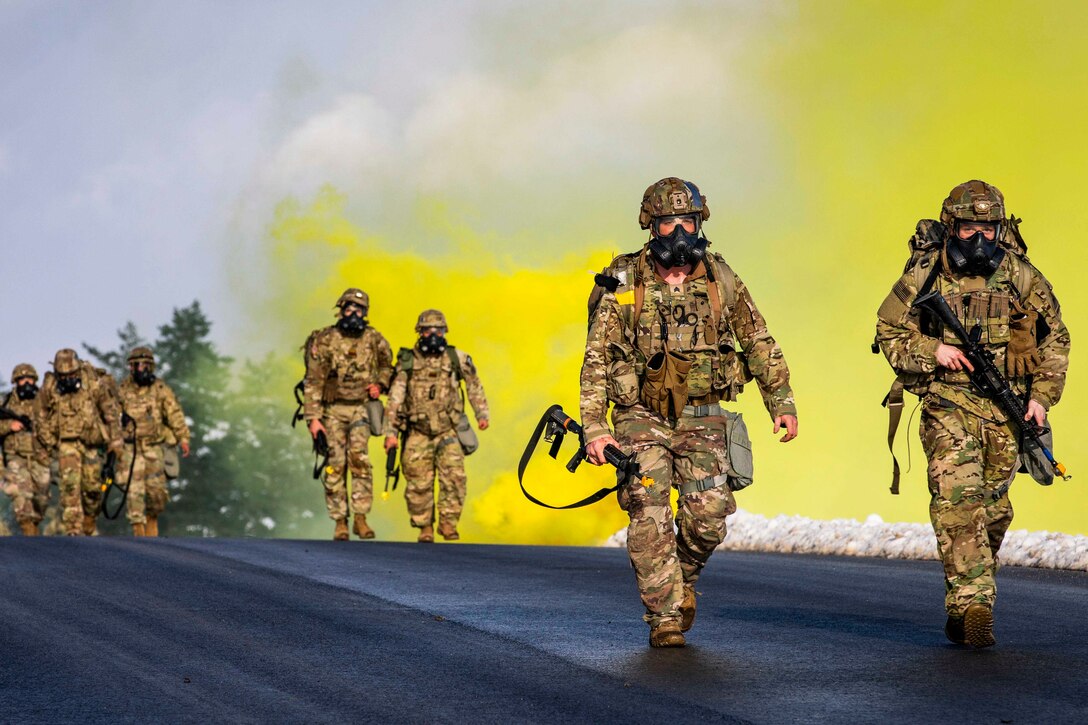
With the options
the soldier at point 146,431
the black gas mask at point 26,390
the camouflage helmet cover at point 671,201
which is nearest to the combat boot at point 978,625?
the camouflage helmet cover at point 671,201

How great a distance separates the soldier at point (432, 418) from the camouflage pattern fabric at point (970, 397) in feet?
36.2

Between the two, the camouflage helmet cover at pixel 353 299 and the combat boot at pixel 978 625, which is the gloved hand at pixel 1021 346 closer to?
the combat boot at pixel 978 625

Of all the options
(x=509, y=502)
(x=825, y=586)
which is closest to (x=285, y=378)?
(x=509, y=502)

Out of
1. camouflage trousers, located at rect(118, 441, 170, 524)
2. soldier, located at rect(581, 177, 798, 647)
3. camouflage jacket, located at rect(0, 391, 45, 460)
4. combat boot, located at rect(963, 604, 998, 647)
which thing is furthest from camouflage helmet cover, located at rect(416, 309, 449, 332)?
combat boot, located at rect(963, 604, 998, 647)

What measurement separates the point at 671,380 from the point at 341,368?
1141 cm

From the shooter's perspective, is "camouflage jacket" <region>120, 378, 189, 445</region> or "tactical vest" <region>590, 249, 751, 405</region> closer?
"tactical vest" <region>590, 249, 751, 405</region>

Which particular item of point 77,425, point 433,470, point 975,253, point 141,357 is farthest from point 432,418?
point 975,253

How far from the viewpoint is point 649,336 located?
8547 mm

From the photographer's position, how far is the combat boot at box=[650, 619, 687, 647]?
27.3ft

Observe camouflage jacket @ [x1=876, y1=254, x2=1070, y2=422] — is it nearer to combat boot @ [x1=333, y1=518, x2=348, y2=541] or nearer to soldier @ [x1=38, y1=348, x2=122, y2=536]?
combat boot @ [x1=333, y1=518, x2=348, y2=541]

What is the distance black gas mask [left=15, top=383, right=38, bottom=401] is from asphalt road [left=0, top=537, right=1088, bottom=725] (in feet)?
43.5

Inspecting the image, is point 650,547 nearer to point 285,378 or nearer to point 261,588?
point 261,588

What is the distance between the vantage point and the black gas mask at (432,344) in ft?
63.6

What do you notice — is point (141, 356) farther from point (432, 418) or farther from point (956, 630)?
point (956, 630)
